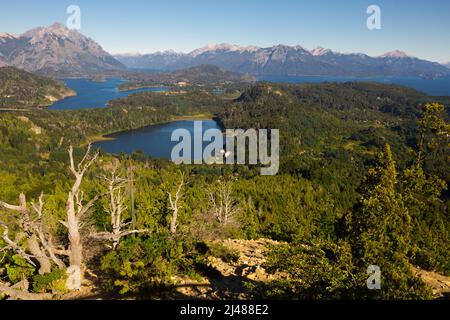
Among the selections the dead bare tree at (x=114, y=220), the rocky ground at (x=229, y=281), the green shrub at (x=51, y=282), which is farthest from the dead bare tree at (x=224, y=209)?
the green shrub at (x=51, y=282)

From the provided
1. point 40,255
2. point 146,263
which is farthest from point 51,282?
point 146,263

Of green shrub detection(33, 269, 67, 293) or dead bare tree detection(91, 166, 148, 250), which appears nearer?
green shrub detection(33, 269, 67, 293)

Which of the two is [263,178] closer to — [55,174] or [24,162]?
[55,174]

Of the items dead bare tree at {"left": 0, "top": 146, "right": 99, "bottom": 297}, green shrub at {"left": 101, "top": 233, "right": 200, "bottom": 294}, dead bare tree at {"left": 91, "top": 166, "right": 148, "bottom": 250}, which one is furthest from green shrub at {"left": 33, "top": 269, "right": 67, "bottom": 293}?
dead bare tree at {"left": 91, "top": 166, "right": 148, "bottom": 250}

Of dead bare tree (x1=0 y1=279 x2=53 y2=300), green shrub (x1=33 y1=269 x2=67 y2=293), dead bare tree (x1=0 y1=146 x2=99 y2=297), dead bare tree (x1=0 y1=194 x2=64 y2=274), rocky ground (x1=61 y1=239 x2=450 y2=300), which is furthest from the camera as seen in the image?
rocky ground (x1=61 y1=239 x2=450 y2=300)

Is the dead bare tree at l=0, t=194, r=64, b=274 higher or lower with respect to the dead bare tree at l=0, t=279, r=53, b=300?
higher

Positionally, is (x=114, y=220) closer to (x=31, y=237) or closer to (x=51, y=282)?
(x=31, y=237)

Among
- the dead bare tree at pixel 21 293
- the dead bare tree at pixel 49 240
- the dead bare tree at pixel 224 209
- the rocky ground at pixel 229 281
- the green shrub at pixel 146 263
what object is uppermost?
the dead bare tree at pixel 49 240

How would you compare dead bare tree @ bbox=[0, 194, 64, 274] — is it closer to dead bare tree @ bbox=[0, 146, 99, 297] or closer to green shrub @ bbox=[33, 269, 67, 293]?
dead bare tree @ bbox=[0, 146, 99, 297]

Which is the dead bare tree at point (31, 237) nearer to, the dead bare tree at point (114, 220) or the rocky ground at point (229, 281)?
the rocky ground at point (229, 281)

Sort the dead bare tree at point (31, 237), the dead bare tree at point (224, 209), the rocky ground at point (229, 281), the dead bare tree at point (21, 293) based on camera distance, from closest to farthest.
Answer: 1. the dead bare tree at point (21, 293)
2. the dead bare tree at point (31, 237)
3. the rocky ground at point (229, 281)
4. the dead bare tree at point (224, 209)

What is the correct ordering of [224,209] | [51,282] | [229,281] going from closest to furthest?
[51,282] < [229,281] < [224,209]

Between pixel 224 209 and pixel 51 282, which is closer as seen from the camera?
pixel 51 282
